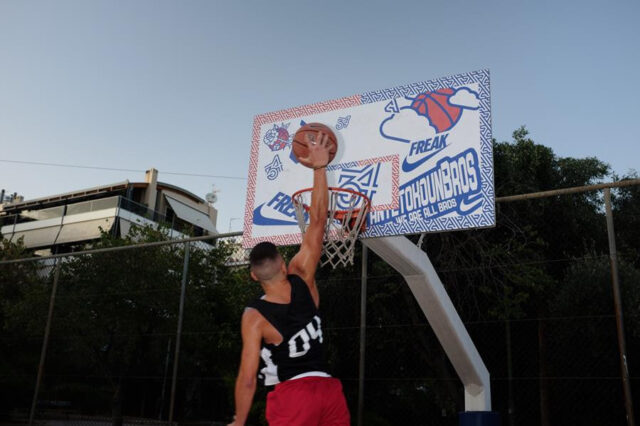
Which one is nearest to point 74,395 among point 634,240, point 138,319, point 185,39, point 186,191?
point 138,319

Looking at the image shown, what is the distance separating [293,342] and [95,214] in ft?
103

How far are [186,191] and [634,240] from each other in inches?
1231

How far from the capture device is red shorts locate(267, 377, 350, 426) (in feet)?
10.0

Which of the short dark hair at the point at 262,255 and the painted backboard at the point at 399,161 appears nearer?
the short dark hair at the point at 262,255

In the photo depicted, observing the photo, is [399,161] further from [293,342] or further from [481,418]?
[293,342]

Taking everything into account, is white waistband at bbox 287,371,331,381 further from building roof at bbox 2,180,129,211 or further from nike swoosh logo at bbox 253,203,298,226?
building roof at bbox 2,180,129,211

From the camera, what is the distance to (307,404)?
3.06 meters

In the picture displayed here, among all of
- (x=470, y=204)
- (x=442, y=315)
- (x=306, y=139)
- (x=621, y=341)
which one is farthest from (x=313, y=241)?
(x=621, y=341)

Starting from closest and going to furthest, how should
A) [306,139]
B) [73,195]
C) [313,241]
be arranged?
1. [313,241]
2. [306,139]
3. [73,195]

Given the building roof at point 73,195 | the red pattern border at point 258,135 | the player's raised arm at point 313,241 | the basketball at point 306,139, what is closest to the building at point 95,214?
the building roof at point 73,195

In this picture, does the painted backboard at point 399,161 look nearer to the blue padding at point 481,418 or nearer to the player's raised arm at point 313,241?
the player's raised arm at point 313,241

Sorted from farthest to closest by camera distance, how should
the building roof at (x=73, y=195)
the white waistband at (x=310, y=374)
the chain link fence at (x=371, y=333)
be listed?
the building roof at (x=73, y=195) → the chain link fence at (x=371, y=333) → the white waistband at (x=310, y=374)

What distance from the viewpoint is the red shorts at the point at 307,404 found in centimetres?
305

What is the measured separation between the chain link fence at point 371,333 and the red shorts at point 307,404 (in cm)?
454
